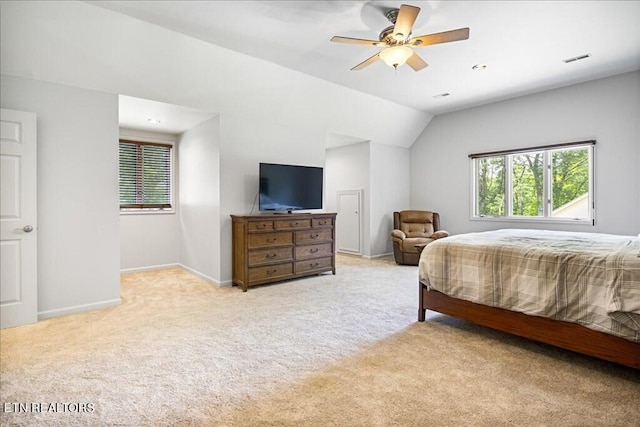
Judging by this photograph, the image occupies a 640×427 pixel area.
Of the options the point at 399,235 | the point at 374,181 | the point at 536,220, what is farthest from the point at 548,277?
the point at 374,181

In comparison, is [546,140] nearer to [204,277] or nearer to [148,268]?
[204,277]

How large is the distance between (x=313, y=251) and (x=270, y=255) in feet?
2.44

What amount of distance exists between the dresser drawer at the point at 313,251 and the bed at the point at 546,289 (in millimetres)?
2070

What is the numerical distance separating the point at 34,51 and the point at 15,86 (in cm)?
40

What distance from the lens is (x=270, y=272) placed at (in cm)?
445

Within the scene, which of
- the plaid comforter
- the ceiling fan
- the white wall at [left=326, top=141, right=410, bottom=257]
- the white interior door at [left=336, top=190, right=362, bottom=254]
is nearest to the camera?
the plaid comforter

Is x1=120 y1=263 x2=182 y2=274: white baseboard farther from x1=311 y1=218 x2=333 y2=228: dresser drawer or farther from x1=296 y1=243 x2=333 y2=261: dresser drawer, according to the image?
x1=311 y1=218 x2=333 y2=228: dresser drawer

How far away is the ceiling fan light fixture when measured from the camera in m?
2.98

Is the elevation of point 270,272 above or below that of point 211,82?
below

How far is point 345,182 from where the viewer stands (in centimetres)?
715

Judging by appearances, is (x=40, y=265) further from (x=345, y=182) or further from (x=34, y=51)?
(x=345, y=182)

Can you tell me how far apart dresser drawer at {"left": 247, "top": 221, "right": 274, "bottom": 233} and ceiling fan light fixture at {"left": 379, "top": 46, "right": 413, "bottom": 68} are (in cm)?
244

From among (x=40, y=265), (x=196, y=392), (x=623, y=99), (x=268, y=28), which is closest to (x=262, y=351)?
(x=196, y=392)

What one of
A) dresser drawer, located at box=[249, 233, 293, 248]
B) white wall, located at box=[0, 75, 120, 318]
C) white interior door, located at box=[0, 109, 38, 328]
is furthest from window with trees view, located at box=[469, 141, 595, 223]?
white interior door, located at box=[0, 109, 38, 328]
